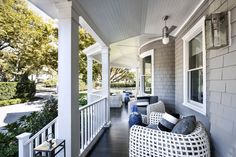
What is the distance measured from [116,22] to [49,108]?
104 inches

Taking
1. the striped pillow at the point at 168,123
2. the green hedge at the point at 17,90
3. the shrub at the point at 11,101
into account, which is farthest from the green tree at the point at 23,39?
the striped pillow at the point at 168,123

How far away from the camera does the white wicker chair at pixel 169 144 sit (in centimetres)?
219

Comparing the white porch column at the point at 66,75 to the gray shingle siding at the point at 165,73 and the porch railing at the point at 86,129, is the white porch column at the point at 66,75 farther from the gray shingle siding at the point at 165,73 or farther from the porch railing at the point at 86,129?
the gray shingle siding at the point at 165,73

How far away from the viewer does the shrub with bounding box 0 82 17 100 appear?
14383 millimetres

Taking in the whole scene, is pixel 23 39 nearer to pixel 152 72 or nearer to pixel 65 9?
pixel 152 72

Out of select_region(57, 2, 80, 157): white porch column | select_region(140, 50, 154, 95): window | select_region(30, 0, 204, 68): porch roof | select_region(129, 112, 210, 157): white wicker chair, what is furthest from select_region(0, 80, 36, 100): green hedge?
select_region(129, 112, 210, 157): white wicker chair

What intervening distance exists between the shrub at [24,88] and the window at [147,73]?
37.5ft

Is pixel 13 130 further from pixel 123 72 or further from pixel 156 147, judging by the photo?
pixel 123 72

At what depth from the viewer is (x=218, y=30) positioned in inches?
96.0

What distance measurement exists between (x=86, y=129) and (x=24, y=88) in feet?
45.1

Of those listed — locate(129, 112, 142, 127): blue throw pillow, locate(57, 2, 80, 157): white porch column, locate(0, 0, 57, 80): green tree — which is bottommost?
locate(129, 112, 142, 127): blue throw pillow

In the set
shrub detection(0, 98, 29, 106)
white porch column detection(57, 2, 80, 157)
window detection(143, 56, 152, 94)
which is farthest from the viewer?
shrub detection(0, 98, 29, 106)

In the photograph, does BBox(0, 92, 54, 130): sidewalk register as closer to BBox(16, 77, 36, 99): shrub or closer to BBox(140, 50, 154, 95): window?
BBox(16, 77, 36, 99): shrub

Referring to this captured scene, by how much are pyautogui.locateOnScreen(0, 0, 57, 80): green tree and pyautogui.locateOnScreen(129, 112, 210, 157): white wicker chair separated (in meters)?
10.9
